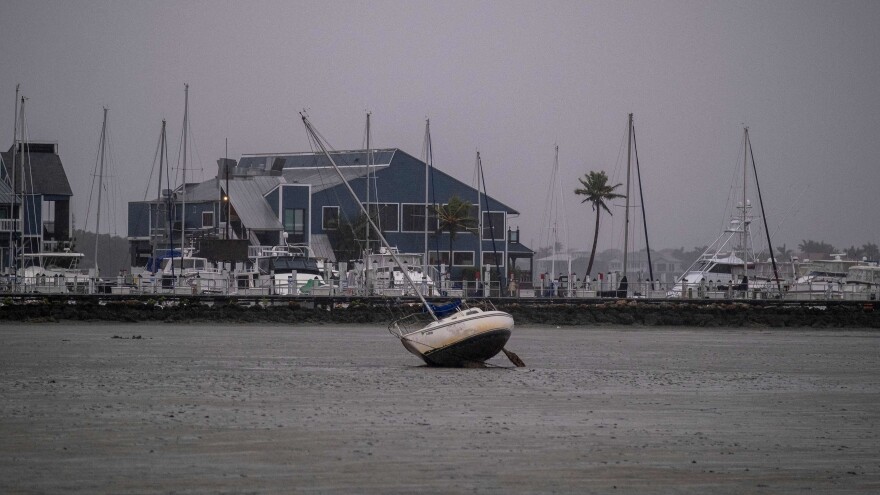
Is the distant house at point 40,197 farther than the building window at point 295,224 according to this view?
No

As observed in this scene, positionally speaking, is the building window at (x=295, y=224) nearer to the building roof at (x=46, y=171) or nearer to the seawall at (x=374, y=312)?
the building roof at (x=46, y=171)

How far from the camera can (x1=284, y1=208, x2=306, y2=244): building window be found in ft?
341

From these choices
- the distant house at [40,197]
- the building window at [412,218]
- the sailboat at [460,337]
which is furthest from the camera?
the building window at [412,218]

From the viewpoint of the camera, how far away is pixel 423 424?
59.5 feet

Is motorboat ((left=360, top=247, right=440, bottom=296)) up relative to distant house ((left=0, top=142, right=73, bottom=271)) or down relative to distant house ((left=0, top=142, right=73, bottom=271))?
down

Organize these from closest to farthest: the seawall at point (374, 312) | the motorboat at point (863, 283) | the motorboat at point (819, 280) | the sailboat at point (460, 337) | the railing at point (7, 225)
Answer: the sailboat at point (460, 337) < the seawall at point (374, 312) < the motorboat at point (863, 283) < the motorboat at point (819, 280) < the railing at point (7, 225)

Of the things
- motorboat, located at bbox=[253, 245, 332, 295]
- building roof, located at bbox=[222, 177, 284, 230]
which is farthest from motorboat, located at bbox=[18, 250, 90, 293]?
building roof, located at bbox=[222, 177, 284, 230]

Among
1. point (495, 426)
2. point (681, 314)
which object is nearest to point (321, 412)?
point (495, 426)

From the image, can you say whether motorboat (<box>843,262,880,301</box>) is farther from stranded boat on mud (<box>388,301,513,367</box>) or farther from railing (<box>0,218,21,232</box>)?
railing (<box>0,218,21,232</box>)

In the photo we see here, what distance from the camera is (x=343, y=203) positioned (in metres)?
105

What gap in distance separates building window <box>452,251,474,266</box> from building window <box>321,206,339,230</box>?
10324 millimetres

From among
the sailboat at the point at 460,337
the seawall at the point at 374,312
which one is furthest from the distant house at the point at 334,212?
the sailboat at the point at 460,337

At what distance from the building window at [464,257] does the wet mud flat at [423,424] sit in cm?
7205

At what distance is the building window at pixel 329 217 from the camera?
342ft
